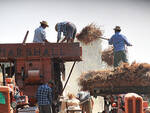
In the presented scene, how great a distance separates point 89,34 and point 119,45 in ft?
4.42

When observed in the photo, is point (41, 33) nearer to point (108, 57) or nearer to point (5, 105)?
point (108, 57)

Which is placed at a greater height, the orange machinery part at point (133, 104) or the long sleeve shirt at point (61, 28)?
the long sleeve shirt at point (61, 28)

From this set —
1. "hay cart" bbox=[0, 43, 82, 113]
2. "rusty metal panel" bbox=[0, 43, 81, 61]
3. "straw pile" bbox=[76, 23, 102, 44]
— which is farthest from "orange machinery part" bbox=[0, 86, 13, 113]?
"straw pile" bbox=[76, 23, 102, 44]

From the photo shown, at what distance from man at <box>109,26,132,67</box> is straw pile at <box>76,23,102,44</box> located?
971mm

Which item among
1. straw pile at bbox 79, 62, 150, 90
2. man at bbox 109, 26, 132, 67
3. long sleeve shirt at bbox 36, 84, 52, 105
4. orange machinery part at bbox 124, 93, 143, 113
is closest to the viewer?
orange machinery part at bbox 124, 93, 143, 113

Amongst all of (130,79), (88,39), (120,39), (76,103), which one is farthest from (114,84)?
(88,39)

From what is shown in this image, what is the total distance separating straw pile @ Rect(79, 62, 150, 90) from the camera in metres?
6.70

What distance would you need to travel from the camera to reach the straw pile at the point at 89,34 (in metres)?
9.85

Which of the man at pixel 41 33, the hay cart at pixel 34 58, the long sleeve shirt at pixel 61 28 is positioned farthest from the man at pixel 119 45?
the man at pixel 41 33

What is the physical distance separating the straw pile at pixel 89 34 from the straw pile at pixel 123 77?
2.76 meters

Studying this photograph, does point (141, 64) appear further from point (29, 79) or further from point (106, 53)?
point (106, 53)

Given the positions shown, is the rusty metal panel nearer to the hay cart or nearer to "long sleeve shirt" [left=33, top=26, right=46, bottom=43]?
the hay cart

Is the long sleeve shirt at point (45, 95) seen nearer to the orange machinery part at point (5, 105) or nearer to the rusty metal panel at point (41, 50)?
the rusty metal panel at point (41, 50)

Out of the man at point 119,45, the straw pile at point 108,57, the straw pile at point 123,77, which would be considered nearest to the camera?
the straw pile at point 123,77
